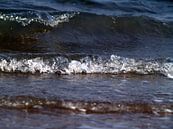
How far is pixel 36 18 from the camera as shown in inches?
381

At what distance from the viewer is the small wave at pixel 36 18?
31.0 feet

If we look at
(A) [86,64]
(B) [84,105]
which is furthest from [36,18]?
(B) [84,105]

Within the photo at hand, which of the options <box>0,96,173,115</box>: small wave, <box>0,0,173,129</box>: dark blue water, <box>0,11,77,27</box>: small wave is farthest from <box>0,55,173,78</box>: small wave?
<box>0,11,77,27</box>: small wave

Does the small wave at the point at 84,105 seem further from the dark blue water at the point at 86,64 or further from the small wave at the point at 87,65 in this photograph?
the small wave at the point at 87,65

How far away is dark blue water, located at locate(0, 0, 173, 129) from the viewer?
15.6 ft

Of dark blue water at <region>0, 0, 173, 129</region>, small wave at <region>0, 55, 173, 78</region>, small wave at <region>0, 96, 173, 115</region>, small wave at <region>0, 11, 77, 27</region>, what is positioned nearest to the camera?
dark blue water at <region>0, 0, 173, 129</region>

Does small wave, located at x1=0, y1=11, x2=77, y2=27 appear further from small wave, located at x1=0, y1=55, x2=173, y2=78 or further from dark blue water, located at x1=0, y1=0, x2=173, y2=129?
small wave, located at x1=0, y1=55, x2=173, y2=78

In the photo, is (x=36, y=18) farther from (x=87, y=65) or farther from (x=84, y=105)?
(x=84, y=105)

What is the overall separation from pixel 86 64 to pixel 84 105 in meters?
1.87

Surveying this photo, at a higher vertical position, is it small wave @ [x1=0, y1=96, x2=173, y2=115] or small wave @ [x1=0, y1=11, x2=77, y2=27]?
small wave @ [x1=0, y1=11, x2=77, y2=27]

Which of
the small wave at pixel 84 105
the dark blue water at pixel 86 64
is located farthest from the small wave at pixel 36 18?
the small wave at pixel 84 105

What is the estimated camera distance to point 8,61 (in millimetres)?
6598

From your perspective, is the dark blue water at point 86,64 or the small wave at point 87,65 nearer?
the dark blue water at point 86,64

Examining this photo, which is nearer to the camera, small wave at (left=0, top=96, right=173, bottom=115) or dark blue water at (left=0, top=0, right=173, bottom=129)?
dark blue water at (left=0, top=0, right=173, bottom=129)
